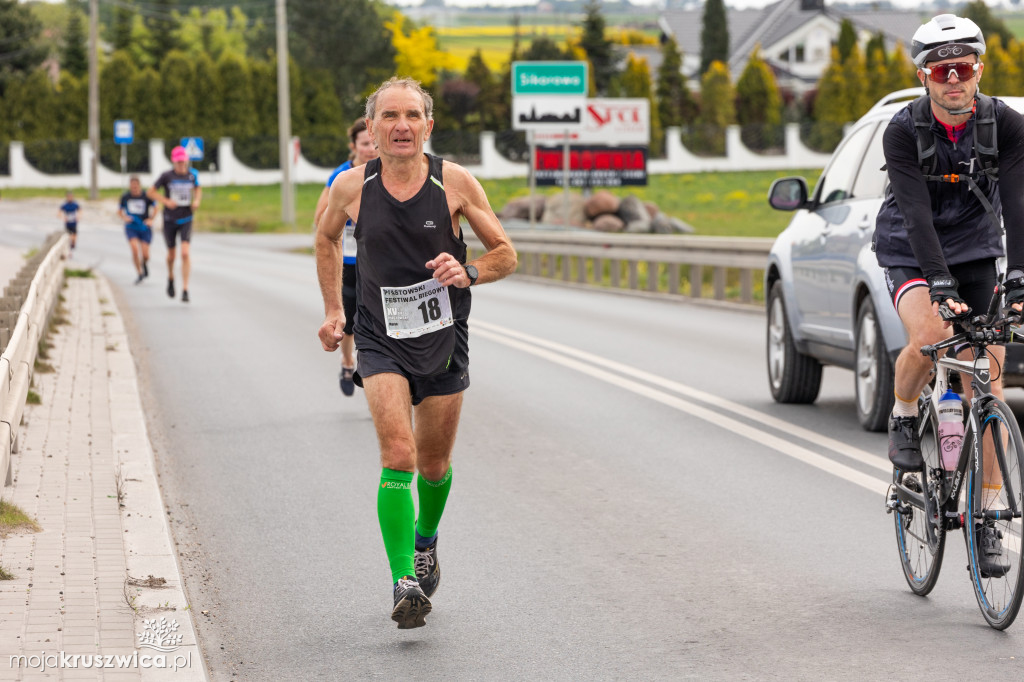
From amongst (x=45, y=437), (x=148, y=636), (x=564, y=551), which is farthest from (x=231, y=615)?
(x=45, y=437)

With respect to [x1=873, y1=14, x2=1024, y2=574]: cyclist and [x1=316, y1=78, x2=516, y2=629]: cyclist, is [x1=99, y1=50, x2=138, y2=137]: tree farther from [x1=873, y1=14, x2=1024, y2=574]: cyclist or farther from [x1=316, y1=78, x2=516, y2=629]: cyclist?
[x1=873, y1=14, x2=1024, y2=574]: cyclist

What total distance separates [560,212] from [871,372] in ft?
119

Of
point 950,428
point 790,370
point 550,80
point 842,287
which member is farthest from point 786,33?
point 950,428

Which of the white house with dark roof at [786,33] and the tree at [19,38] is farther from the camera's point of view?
the white house with dark roof at [786,33]

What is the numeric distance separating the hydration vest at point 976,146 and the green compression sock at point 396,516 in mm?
2136

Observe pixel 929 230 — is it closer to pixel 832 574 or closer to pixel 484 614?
pixel 832 574

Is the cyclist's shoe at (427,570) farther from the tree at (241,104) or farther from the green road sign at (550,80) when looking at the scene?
the tree at (241,104)

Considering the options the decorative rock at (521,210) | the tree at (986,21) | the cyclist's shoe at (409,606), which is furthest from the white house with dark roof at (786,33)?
the cyclist's shoe at (409,606)

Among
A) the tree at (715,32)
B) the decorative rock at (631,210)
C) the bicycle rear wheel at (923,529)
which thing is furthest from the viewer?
the tree at (715,32)

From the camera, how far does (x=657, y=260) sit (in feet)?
78.4

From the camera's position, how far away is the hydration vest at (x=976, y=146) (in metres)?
5.86

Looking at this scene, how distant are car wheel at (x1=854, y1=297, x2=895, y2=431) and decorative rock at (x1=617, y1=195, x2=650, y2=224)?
3581cm

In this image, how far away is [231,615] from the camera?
5922mm

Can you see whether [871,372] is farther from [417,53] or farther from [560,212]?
[417,53]
